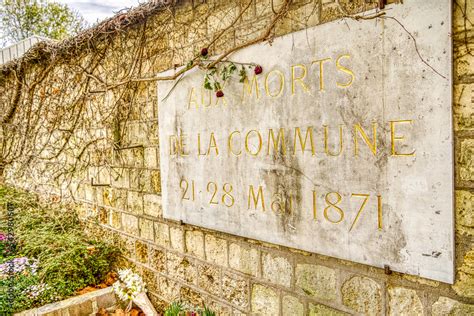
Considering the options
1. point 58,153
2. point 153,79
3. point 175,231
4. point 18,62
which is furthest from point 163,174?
point 18,62

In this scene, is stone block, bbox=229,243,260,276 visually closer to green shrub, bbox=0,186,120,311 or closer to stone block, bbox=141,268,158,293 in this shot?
stone block, bbox=141,268,158,293

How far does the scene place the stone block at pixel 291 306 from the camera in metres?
2.15

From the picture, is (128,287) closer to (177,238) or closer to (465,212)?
(177,238)

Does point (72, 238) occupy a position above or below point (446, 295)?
below

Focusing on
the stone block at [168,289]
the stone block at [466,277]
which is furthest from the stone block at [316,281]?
the stone block at [168,289]

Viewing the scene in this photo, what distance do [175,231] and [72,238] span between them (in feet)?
4.90

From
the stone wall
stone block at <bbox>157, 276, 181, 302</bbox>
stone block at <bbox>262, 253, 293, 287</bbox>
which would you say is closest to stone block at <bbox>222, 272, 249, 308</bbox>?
the stone wall

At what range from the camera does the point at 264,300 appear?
235cm

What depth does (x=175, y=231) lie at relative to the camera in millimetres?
3070

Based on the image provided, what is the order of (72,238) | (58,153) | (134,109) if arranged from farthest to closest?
(58,153) → (72,238) → (134,109)

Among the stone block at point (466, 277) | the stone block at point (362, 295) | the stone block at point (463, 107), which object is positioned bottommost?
the stone block at point (362, 295)

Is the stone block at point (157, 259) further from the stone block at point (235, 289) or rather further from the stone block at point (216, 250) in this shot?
the stone block at point (235, 289)

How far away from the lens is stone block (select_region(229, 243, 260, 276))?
7.87 feet

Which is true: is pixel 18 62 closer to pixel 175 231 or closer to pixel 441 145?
pixel 175 231
